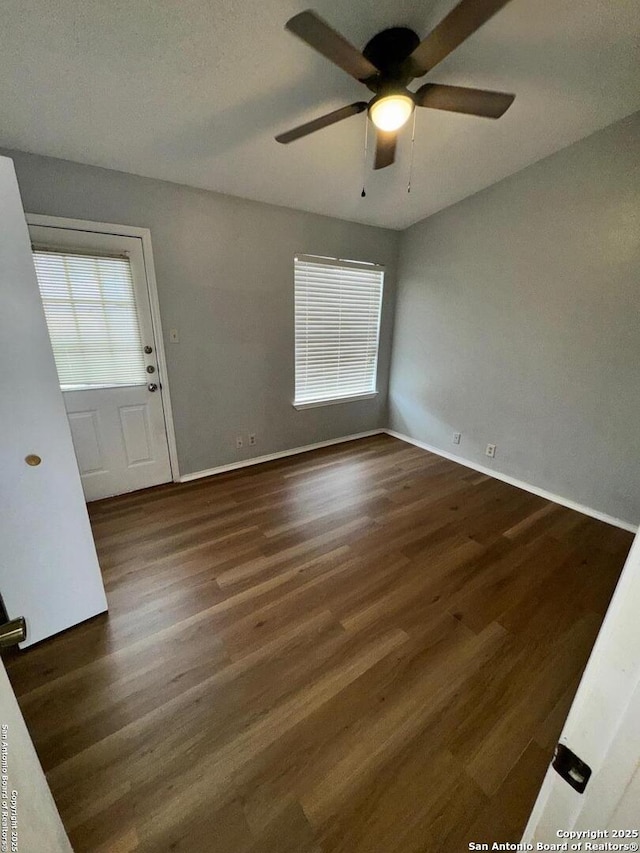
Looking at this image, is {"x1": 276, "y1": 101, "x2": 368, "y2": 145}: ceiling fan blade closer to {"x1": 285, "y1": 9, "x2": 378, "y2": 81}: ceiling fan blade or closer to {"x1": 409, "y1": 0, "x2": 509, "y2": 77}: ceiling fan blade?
{"x1": 285, "y1": 9, "x2": 378, "y2": 81}: ceiling fan blade

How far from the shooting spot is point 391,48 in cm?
155

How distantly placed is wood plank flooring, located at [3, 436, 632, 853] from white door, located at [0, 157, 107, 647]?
0.21 metres

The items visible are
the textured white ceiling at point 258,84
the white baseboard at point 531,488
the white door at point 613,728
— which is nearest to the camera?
the white door at point 613,728

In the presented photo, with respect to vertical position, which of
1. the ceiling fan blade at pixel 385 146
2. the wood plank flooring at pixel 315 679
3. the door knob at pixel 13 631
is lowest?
the wood plank flooring at pixel 315 679

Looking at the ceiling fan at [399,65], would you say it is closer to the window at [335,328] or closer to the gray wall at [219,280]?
the gray wall at [219,280]

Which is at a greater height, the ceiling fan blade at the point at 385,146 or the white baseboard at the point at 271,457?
the ceiling fan blade at the point at 385,146

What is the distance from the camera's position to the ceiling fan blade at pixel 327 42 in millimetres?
1108

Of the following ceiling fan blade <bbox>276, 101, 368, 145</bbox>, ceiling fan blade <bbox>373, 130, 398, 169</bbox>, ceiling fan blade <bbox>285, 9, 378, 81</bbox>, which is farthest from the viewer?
ceiling fan blade <bbox>373, 130, 398, 169</bbox>

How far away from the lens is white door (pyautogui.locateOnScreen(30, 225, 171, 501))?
7.34ft

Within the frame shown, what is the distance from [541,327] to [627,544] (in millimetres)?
1713

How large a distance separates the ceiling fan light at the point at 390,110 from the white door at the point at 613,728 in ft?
6.41

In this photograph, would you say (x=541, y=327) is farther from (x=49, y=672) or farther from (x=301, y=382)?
(x=49, y=672)

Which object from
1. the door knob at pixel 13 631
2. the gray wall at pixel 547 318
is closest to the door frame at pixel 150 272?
the door knob at pixel 13 631

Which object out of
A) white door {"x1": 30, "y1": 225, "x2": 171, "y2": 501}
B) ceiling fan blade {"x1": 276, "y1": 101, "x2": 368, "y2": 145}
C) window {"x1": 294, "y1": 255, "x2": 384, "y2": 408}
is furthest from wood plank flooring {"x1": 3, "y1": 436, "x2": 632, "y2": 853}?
A: ceiling fan blade {"x1": 276, "y1": 101, "x2": 368, "y2": 145}
